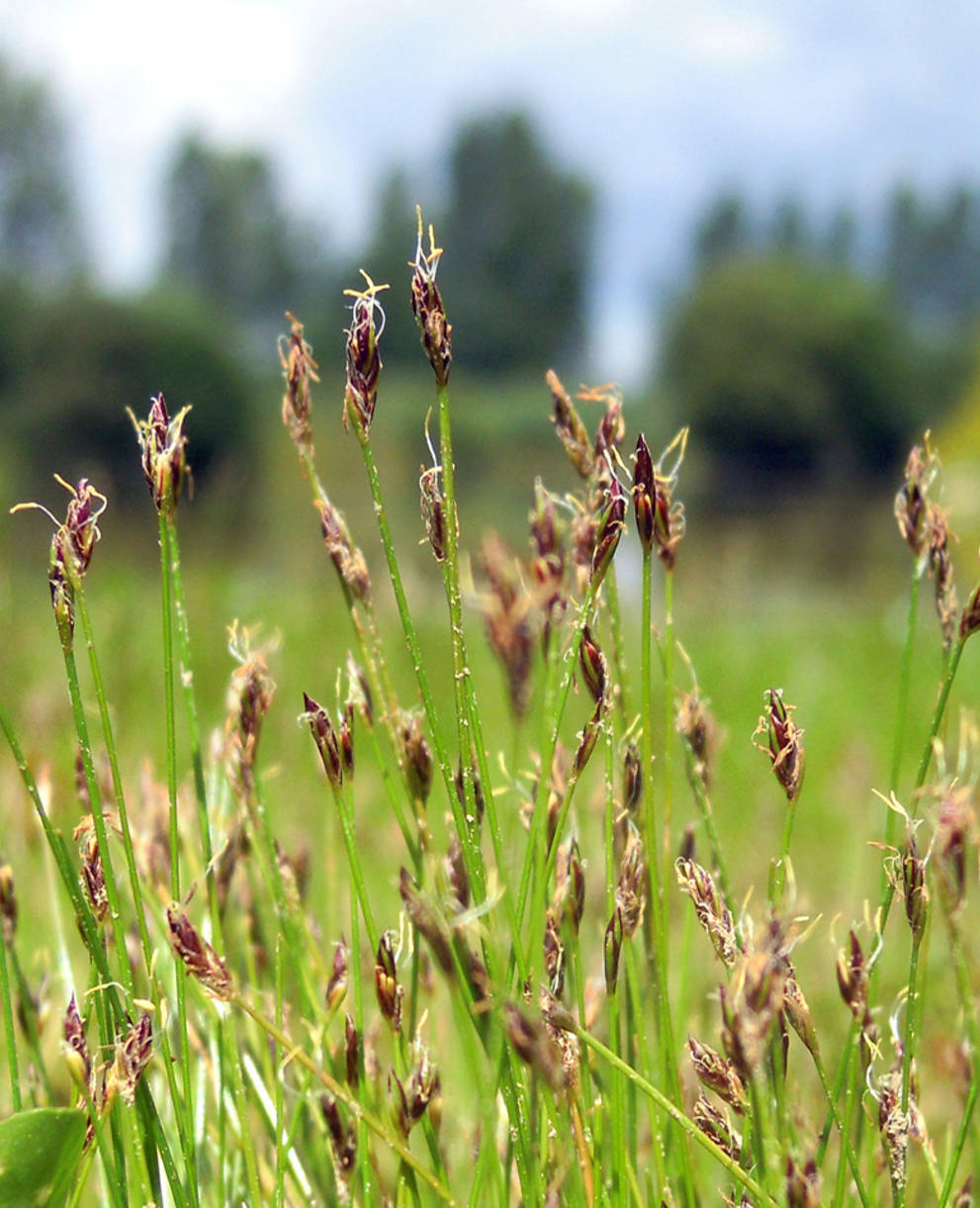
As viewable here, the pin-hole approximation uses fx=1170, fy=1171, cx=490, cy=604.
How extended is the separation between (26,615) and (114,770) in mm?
3464

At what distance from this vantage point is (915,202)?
45.3 meters

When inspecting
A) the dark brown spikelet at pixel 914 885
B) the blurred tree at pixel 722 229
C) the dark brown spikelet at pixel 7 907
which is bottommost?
the dark brown spikelet at pixel 914 885

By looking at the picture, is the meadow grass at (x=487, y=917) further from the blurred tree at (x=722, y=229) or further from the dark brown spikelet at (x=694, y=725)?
the blurred tree at (x=722, y=229)

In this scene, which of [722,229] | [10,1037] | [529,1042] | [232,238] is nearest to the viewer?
[529,1042]

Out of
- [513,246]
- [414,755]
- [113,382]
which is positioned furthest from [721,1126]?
[513,246]

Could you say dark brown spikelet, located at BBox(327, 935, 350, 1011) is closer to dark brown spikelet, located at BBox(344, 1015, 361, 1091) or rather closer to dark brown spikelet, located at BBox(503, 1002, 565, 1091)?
dark brown spikelet, located at BBox(344, 1015, 361, 1091)

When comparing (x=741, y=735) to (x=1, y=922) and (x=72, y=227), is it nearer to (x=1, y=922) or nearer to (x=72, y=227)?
(x=1, y=922)

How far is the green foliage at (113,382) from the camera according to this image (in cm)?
1900

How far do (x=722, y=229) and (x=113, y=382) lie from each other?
29.7 meters

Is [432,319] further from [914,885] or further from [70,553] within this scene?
[914,885]

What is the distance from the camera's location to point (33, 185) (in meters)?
32.3

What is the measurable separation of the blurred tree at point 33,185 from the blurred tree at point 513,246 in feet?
37.8

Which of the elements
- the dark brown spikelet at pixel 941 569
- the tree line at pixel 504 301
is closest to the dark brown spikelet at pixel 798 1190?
the dark brown spikelet at pixel 941 569

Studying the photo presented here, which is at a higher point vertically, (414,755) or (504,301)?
(504,301)
